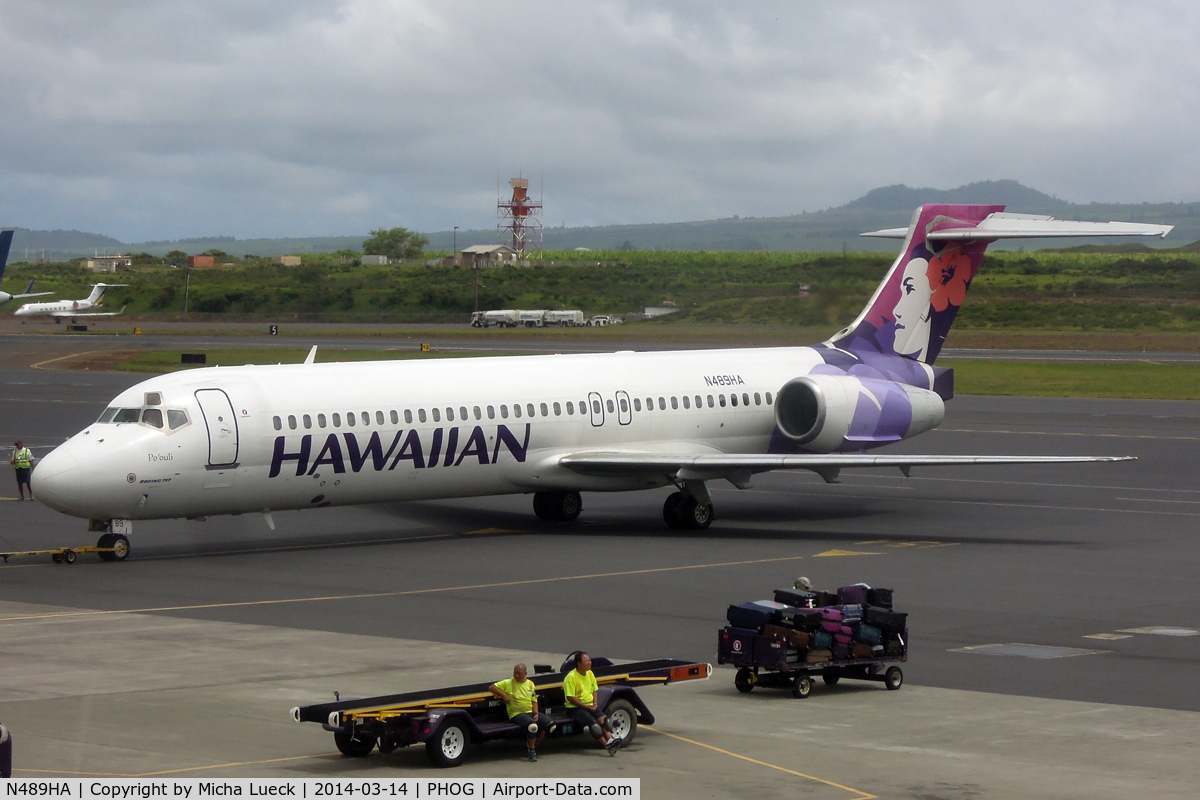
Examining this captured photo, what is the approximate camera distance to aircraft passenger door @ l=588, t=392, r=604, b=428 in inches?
1335

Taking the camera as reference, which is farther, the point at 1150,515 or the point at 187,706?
the point at 1150,515

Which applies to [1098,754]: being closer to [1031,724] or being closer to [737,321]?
[1031,724]

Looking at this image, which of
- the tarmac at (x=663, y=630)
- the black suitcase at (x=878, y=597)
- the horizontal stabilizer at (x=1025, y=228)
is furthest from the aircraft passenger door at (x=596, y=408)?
the black suitcase at (x=878, y=597)

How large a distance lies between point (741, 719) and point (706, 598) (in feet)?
27.2

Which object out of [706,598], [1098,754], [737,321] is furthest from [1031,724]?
[737,321]

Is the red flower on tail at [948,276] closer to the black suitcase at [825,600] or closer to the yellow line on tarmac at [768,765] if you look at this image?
the black suitcase at [825,600]

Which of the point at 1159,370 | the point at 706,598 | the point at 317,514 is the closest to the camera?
the point at 706,598

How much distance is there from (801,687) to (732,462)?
14615mm

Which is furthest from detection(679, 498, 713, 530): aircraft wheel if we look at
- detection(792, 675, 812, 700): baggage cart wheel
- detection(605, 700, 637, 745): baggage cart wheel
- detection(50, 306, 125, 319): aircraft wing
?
detection(50, 306, 125, 319): aircraft wing

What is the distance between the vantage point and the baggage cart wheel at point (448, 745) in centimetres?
1464

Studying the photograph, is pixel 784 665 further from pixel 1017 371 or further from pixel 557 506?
pixel 1017 371

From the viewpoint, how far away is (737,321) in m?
84.4

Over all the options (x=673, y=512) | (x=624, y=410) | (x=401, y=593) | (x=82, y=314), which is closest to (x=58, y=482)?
(x=401, y=593)

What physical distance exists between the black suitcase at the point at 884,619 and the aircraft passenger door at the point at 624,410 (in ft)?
51.6
